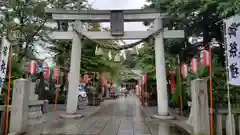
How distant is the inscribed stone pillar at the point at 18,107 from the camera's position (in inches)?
286

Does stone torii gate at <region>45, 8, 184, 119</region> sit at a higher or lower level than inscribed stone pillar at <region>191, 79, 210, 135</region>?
higher

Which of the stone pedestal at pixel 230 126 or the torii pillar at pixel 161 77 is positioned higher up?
the torii pillar at pixel 161 77

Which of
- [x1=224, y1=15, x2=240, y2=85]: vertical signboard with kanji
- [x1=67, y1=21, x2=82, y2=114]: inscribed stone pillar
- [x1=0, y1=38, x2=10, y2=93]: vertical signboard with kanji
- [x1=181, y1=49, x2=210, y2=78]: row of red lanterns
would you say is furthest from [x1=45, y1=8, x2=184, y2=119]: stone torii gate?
[x1=224, y1=15, x2=240, y2=85]: vertical signboard with kanji

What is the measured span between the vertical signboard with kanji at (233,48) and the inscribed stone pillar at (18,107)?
6217 millimetres

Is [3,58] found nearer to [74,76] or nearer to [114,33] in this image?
[74,76]

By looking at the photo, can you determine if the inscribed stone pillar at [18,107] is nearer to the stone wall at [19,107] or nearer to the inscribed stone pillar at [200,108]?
the stone wall at [19,107]

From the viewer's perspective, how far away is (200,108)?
6551mm

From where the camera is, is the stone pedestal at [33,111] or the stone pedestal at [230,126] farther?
the stone pedestal at [33,111]

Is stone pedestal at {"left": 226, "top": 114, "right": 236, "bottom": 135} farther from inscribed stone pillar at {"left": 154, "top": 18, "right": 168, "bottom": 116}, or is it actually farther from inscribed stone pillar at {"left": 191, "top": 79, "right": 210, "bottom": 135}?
inscribed stone pillar at {"left": 154, "top": 18, "right": 168, "bottom": 116}

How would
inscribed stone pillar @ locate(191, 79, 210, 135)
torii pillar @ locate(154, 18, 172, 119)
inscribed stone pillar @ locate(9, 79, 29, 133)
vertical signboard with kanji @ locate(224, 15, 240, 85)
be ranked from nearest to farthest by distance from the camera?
vertical signboard with kanji @ locate(224, 15, 240, 85)
inscribed stone pillar @ locate(191, 79, 210, 135)
inscribed stone pillar @ locate(9, 79, 29, 133)
torii pillar @ locate(154, 18, 172, 119)

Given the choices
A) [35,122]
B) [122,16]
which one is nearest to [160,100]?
[122,16]

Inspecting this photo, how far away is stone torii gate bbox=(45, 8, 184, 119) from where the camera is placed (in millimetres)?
11422

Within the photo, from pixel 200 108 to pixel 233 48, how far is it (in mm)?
1955

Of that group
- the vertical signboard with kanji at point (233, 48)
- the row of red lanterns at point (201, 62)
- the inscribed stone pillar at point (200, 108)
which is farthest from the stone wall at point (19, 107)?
the vertical signboard with kanji at point (233, 48)
